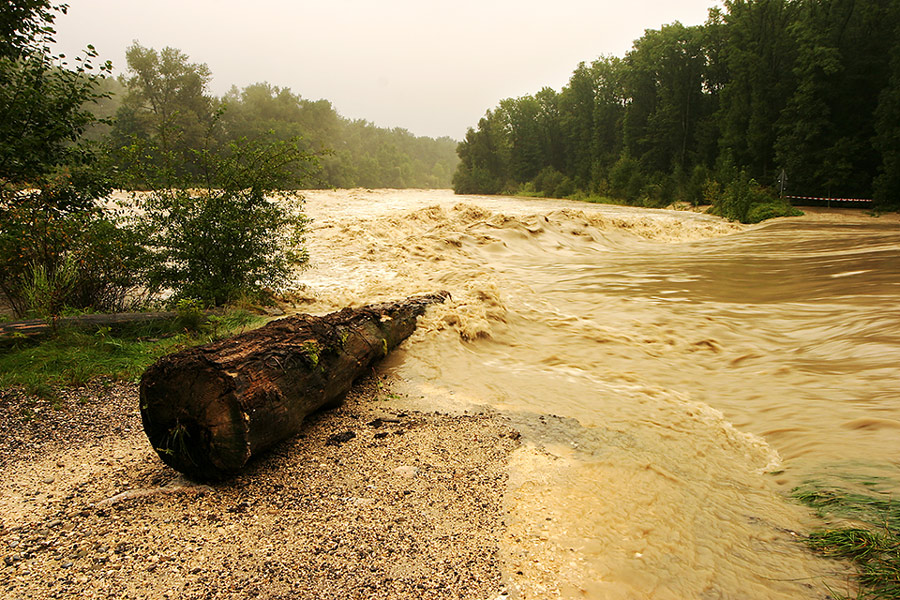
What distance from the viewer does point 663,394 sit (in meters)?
4.55

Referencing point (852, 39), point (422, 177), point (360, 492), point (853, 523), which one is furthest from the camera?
point (422, 177)

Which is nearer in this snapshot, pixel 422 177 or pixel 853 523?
pixel 853 523

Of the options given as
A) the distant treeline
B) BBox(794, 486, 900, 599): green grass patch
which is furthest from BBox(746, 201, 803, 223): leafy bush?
BBox(794, 486, 900, 599): green grass patch

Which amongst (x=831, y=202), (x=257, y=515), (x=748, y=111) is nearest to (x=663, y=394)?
(x=257, y=515)

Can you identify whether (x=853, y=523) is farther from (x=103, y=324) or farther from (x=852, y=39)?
(x=852, y=39)

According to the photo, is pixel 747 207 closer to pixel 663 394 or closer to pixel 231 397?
pixel 663 394

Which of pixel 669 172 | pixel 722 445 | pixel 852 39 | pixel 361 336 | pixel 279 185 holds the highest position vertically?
pixel 852 39

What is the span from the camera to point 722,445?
3.58 metres

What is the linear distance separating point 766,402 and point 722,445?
1086 millimetres

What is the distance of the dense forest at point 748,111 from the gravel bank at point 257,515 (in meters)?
24.1

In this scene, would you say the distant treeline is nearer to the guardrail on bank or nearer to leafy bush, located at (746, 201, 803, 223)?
leafy bush, located at (746, 201, 803, 223)

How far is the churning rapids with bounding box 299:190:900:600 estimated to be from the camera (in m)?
2.31

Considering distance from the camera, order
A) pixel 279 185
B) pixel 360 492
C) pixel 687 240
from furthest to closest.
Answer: pixel 687 240, pixel 279 185, pixel 360 492

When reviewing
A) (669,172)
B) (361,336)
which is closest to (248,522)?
(361,336)
